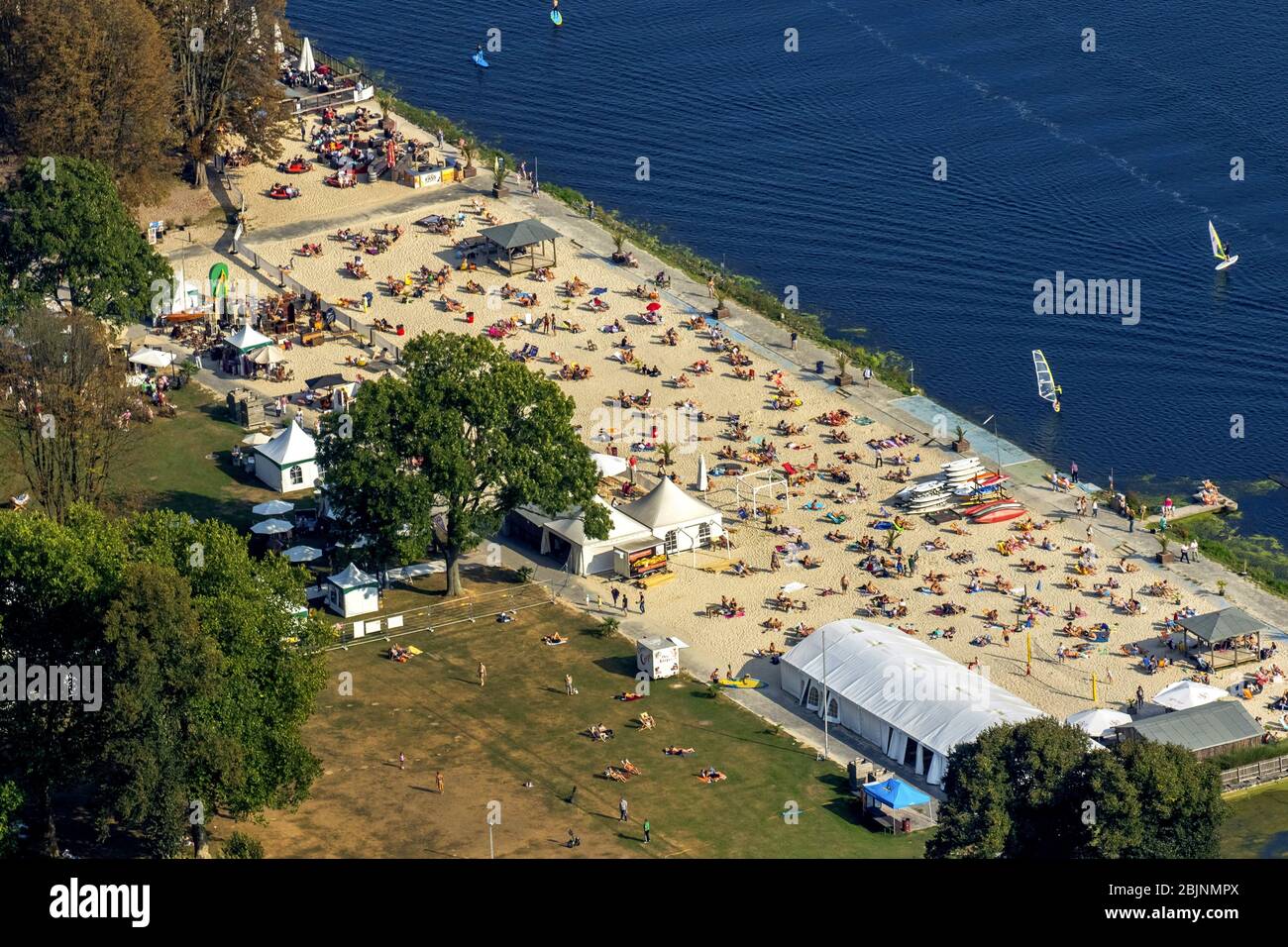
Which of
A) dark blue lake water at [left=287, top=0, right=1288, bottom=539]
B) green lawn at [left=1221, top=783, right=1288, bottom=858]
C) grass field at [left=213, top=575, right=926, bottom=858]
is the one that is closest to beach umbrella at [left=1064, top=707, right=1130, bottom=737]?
green lawn at [left=1221, top=783, right=1288, bottom=858]

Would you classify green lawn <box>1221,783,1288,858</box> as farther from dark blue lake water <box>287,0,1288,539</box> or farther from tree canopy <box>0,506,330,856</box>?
tree canopy <box>0,506,330,856</box>

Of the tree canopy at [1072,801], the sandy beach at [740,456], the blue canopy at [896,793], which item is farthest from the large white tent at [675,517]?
the tree canopy at [1072,801]

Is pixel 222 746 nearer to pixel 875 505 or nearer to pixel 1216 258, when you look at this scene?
pixel 875 505

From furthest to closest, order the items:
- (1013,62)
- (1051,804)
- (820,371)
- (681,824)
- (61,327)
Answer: (1013,62) → (820,371) → (61,327) → (681,824) → (1051,804)
